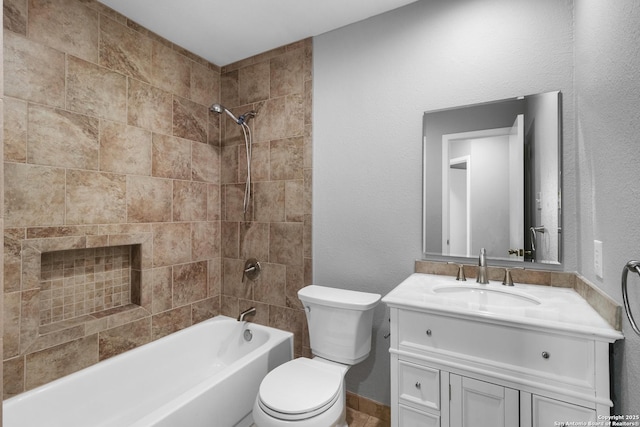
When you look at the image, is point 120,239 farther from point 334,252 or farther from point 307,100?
point 307,100

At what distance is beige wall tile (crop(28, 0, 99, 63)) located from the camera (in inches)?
65.8

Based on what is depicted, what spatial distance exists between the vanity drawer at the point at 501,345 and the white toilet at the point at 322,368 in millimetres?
448

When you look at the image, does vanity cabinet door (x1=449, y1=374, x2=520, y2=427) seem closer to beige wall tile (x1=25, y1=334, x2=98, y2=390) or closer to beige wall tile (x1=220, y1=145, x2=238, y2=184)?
beige wall tile (x1=25, y1=334, x2=98, y2=390)

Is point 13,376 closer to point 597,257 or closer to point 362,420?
point 362,420

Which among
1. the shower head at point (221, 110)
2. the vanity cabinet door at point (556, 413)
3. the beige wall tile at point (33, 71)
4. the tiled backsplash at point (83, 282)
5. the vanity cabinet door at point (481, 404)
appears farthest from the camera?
the shower head at point (221, 110)

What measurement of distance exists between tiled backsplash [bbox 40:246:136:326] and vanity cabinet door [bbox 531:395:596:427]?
2.32m

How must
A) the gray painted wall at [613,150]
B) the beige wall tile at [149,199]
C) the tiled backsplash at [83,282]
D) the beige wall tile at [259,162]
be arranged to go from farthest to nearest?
the beige wall tile at [259,162] → the beige wall tile at [149,199] → the tiled backsplash at [83,282] → the gray painted wall at [613,150]

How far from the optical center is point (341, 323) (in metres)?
1.86

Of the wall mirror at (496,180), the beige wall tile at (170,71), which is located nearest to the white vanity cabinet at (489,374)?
the wall mirror at (496,180)

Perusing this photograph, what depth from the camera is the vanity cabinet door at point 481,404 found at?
3.94 feet

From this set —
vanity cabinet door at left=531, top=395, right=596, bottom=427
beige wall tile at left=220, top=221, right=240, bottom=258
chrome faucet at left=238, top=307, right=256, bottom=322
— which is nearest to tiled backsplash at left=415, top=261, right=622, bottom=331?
vanity cabinet door at left=531, top=395, right=596, bottom=427

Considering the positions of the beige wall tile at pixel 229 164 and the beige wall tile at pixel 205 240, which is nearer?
the beige wall tile at pixel 205 240

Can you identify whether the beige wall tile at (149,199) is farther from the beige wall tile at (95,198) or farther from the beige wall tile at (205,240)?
the beige wall tile at (205,240)

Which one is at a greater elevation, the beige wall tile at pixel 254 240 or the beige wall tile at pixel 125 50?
the beige wall tile at pixel 125 50
